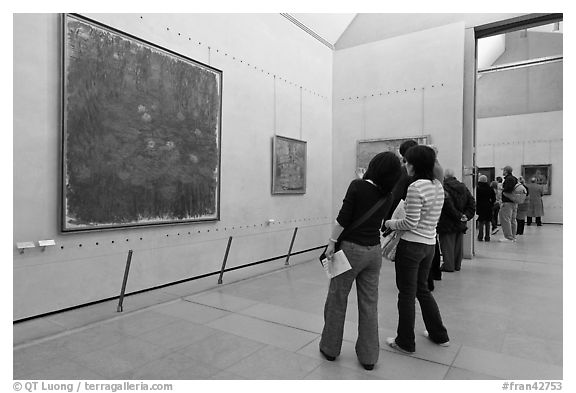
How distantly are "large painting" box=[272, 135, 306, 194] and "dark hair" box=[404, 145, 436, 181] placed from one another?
491 centimetres

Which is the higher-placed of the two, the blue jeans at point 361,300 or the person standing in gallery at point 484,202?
the person standing in gallery at point 484,202

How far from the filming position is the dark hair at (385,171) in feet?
10.1

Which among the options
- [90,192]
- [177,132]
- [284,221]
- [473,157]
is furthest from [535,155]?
[90,192]

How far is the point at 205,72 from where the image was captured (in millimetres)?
6410

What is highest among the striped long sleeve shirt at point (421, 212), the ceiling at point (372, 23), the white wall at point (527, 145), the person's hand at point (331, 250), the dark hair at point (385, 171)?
the ceiling at point (372, 23)

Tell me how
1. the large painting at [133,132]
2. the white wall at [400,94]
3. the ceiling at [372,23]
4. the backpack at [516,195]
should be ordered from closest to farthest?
the large painting at [133,132], the white wall at [400,94], the ceiling at [372,23], the backpack at [516,195]

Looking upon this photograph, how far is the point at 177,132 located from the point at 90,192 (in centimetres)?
167

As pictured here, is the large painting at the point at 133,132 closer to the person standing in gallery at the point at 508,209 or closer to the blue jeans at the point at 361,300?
the blue jeans at the point at 361,300

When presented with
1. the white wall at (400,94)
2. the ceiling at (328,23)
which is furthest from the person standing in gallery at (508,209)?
the ceiling at (328,23)

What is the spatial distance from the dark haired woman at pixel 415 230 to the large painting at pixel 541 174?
54.7ft

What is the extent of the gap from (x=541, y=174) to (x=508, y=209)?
813 cm

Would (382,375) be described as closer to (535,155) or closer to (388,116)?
(388,116)

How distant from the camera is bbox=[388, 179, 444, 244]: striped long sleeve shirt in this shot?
3354mm

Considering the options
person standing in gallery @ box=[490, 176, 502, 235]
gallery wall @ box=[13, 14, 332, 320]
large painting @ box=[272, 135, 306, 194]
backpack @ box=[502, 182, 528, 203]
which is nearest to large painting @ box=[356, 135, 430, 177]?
gallery wall @ box=[13, 14, 332, 320]
